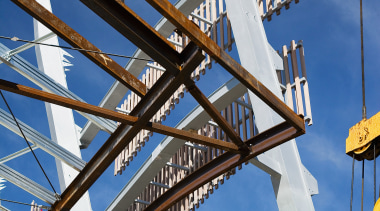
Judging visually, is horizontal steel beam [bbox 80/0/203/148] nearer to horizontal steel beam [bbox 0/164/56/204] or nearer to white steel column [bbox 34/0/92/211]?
white steel column [bbox 34/0/92/211]

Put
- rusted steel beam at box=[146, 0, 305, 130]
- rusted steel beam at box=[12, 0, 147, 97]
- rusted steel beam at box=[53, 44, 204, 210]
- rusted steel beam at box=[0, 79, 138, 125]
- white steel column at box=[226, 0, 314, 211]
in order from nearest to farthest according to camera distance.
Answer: rusted steel beam at box=[146, 0, 305, 130]
rusted steel beam at box=[53, 44, 204, 210]
rusted steel beam at box=[0, 79, 138, 125]
rusted steel beam at box=[12, 0, 147, 97]
white steel column at box=[226, 0, 314, 211]

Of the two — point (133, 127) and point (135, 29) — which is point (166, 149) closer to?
point (133, 127)

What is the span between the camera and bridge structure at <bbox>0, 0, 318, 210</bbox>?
668 centimetres

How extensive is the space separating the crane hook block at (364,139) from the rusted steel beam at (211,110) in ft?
5.27

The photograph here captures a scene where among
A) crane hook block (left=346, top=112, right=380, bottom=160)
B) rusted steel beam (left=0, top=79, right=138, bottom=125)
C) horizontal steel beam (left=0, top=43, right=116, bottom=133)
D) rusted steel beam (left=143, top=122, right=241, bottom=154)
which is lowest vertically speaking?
crane hook block (left=346, top=112, right=380, bottom=160)

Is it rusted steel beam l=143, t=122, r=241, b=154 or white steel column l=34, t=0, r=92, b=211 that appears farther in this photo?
white steel column l=34, t=0, r=92, b=211

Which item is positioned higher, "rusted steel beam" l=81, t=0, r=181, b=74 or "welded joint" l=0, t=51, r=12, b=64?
"welded joint" l=0, t=51, r=12, b=64

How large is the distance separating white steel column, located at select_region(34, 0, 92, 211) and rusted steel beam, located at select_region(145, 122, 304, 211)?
2588 mm

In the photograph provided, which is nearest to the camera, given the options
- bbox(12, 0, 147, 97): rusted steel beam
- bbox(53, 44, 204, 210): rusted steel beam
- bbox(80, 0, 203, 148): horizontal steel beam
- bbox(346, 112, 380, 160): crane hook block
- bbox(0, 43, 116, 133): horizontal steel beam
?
bbox(346, 112, 380, 160): crane hook block

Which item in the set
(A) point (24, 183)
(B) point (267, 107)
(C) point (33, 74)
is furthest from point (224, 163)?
(C) point (33, 74)

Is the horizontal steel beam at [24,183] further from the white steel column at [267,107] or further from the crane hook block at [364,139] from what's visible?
the crane hook block at [364,139]

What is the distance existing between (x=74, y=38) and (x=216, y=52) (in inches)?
65.6

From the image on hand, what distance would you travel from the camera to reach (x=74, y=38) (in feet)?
23.9

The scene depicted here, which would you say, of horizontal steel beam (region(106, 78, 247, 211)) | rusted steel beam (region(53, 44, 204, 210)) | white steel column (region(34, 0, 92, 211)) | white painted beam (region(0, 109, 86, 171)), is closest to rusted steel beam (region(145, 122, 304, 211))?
rusted steel beam (region(53, 44, 204, 210))
